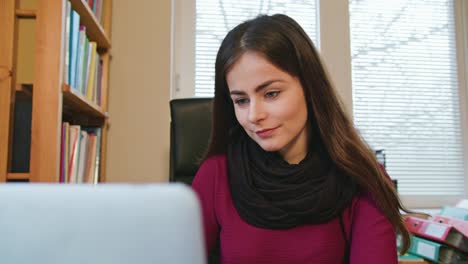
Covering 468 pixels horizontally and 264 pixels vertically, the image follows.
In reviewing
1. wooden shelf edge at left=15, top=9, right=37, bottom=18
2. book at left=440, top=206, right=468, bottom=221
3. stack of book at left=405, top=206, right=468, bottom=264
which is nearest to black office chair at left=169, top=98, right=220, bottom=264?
wooden shelf edge at left=15, top=9, right=37, bottom=18

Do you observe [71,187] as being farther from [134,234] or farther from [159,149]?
[159,149]

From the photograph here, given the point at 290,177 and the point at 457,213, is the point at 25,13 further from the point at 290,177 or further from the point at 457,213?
the point at 457,213

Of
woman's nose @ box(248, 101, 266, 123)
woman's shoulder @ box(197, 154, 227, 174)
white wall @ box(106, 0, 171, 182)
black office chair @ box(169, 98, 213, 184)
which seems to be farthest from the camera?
white wall @ box(106, 0, 171, 182)

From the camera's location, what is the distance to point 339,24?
6.60 feet

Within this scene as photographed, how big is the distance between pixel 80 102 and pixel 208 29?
38.6 inches

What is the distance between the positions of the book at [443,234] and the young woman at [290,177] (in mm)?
491

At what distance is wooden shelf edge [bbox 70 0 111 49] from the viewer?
1.24m

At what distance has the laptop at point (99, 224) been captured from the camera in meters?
0.18

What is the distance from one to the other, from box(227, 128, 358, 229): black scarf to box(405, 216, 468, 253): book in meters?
0.55

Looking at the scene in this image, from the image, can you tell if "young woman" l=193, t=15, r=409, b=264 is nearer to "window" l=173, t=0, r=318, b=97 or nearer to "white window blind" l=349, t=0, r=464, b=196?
"window" l=173, t=0, r=318, b=97

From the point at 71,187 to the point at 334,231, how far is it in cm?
68

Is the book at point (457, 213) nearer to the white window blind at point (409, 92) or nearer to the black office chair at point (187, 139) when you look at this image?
the white window blind at point (409, 92)

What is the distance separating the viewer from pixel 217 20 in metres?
1.99

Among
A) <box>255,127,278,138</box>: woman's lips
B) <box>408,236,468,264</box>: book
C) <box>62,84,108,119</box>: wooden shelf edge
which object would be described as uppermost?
<box>62,84,108,119</box>: wooden shelf edge
